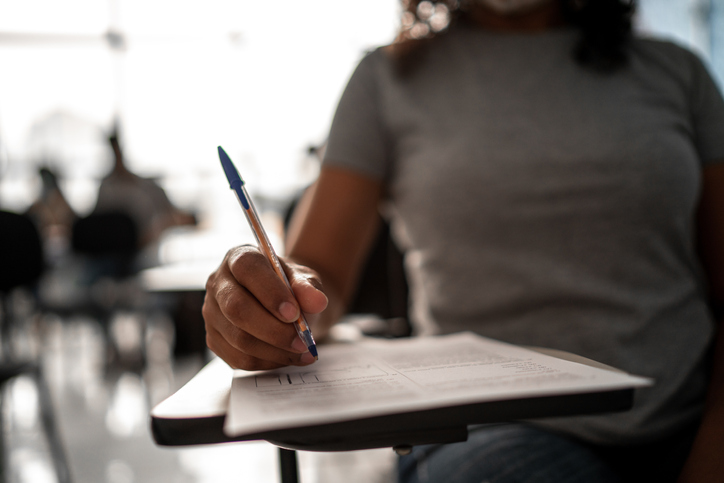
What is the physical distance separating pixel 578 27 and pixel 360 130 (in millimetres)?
453

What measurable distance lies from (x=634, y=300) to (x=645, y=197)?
150mm

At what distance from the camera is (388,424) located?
0.29 meters

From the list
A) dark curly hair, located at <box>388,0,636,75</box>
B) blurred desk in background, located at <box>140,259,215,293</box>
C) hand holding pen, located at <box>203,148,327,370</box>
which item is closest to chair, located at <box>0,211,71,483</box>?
blurred desk in background, located at <box>140,259,215,293</box>

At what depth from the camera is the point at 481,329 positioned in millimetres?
698

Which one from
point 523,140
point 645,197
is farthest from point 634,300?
point 523,140

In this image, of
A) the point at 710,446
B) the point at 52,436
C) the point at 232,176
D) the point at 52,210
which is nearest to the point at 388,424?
the point at 232,176

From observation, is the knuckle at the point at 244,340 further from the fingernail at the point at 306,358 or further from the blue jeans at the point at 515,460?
the blue jeans at the point at 515,460

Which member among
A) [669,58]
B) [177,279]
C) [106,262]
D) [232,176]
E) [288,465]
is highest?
[669,58]

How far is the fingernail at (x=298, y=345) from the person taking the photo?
1.25 feet

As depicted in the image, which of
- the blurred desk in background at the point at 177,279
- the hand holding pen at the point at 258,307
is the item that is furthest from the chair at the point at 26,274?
the hand holding pen at the point at 258,307

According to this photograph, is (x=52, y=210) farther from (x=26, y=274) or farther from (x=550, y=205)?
(x=550, y=205)

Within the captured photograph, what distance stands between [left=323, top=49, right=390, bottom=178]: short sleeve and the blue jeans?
1.43ft

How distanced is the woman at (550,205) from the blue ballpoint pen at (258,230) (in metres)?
0.21

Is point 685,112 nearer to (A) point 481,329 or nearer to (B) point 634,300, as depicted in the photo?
(B) point 634,300
